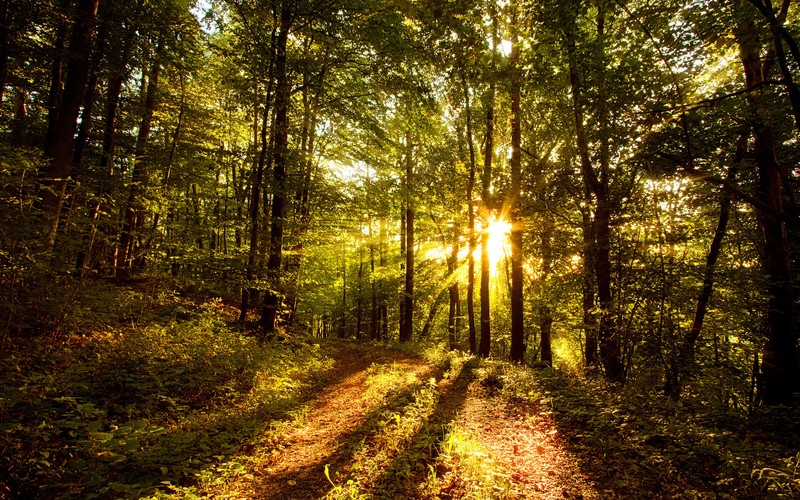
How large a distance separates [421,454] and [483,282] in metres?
10.1

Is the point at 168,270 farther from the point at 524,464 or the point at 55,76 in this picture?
the point at 524,464

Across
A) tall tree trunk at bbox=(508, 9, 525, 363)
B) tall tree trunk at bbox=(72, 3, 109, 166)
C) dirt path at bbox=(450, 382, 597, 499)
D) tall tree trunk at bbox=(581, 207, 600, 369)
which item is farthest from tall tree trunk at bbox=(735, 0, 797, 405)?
tall tree trunk at bbox=(72, 3, 109, 166)

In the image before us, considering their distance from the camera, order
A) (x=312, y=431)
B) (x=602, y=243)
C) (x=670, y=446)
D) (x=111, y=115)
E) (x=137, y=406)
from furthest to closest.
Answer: (x=111, y=115)
(x=602, y=243)
(x=312, y=431)
(x=137, y=406)
(x=670, y=446)

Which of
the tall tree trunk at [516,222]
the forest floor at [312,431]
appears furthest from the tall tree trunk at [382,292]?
the forest floor at [312,431]

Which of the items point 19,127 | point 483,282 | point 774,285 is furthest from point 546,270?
point 19,127

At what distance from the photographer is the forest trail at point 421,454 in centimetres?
412

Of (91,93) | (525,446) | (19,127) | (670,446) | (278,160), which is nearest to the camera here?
(670,446)

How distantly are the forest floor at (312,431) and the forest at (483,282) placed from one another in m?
0.04

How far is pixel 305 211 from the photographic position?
16.8m

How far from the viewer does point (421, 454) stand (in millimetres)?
4875

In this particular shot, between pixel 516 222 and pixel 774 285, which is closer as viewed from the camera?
pixel 774 285

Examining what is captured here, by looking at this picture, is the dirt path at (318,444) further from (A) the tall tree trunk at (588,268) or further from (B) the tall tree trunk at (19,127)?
(B) the tall tree trunk at (19,127)

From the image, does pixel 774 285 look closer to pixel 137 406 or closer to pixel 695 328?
pixel 695 328

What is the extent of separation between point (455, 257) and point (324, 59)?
15345mm
